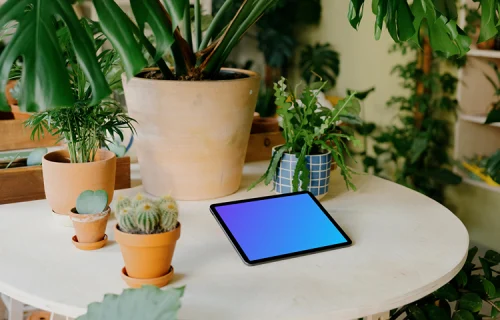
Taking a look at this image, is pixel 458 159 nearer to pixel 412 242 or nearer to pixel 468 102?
pixel 468 102

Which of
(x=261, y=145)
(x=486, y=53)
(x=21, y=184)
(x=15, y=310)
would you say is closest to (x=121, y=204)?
(x=21, y=184)

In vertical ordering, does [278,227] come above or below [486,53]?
below

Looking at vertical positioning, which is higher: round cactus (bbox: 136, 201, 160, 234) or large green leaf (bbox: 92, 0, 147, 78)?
large green leaf (bbox: 92, 0, 147, 78)

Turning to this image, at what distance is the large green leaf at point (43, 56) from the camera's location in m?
0.81

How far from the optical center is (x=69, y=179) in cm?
110

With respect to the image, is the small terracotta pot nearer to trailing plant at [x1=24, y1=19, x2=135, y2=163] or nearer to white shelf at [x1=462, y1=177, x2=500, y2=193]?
trailing plant at [x1=24, y1=19, x2=135, y2=163]

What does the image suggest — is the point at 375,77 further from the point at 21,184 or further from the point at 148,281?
the point at 148,281

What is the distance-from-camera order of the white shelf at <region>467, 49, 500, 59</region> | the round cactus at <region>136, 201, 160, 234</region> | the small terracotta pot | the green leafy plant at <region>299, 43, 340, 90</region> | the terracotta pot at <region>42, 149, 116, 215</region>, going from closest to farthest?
the round cactus at <region>136, 201, 160, 234</region> → the small terracotta pot → the terracotta pot at <region>42, 149, 116, 215</region> → the white shelf at <region>467, 49, 500, 59</region> → the green leafy plant at <region>299, 43, 340, 90</region>

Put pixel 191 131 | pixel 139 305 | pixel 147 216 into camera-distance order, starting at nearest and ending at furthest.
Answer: pixel 139 305, pixel 147 216, pixel 191 131

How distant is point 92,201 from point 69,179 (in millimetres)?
109

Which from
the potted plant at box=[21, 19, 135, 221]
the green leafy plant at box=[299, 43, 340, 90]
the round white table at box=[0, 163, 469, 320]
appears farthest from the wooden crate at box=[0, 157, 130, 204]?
the green leafy plant at box=[299, 43, 340, 90]

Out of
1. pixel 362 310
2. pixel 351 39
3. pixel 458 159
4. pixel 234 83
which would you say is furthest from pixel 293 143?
pixel 351 39

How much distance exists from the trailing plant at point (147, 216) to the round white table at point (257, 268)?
10cm

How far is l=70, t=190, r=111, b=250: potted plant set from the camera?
1.00 meters
